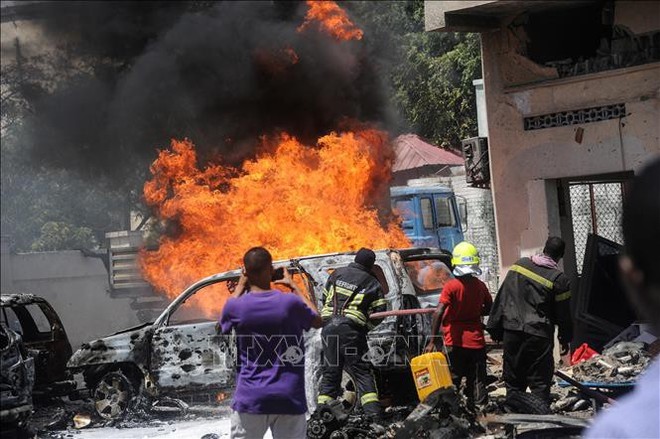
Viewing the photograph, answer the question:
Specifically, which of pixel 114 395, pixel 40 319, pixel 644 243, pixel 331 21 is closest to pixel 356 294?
pixel 114 395

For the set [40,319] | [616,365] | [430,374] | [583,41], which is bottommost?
[40,319]

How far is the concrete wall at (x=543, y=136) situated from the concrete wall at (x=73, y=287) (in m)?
14.7

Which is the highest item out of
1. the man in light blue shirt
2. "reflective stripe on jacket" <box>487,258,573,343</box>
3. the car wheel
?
the man in light blue shirt

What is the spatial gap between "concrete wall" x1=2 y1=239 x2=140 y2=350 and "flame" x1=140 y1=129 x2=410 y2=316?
9108mm

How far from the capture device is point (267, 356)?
5.32 meters

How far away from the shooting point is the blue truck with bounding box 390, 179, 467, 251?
18391mm

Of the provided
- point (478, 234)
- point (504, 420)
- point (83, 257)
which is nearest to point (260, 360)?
point (504, 420)

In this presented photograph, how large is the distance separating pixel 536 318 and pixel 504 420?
12.3 ft

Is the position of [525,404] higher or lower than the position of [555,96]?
lower

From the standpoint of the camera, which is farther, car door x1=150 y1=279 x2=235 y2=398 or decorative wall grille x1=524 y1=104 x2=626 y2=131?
decorative wall grille x1=524 y1=104 x2=626 y2=131

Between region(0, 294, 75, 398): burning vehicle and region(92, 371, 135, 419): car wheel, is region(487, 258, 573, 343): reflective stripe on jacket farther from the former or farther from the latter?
region(0, 294, 75, 398): burning vehicle

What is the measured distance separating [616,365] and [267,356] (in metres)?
4.59

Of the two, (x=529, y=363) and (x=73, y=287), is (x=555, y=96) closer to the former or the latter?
(x=529, y=363)

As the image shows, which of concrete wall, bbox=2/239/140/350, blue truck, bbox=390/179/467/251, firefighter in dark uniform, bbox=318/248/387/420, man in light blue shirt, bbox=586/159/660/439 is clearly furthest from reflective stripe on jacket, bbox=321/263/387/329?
concrete wall, bbox=2/239/140/350
